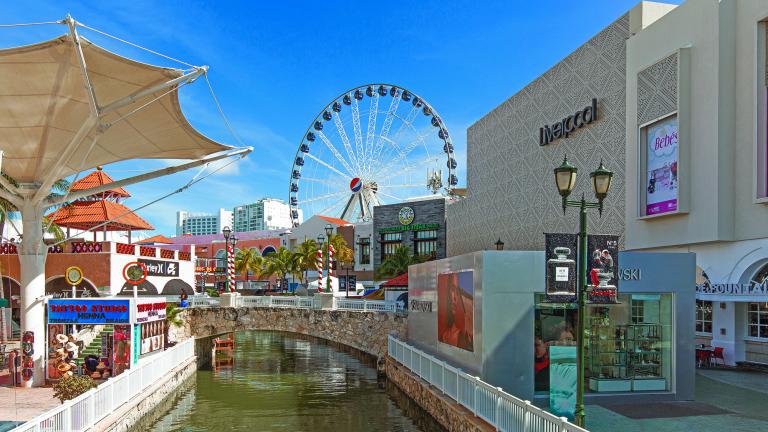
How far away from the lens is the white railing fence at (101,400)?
12678 mm

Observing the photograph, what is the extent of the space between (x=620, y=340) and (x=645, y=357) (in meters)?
0.79

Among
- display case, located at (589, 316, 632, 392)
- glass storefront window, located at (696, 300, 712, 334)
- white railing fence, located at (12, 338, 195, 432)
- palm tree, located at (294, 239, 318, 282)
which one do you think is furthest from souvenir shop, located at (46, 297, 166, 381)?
palm tree, located at (294, 239, 318, 282)

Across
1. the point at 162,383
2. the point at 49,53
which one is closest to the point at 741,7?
the point at 49,53

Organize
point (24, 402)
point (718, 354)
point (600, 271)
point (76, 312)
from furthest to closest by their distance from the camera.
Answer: point (718, 354)
point (76, 312)
point (24, 402)
point (600, 271)

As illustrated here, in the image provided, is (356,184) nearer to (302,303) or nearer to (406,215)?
(406,215)

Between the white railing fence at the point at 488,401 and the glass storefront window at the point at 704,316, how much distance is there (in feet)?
42.9

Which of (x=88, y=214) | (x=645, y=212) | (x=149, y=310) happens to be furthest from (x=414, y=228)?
(x=149, y=310)

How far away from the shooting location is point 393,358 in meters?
27.5

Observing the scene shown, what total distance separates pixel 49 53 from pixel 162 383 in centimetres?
1186

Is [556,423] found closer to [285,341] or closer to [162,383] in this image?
[162,383]

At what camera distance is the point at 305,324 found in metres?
32.9

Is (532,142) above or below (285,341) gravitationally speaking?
above

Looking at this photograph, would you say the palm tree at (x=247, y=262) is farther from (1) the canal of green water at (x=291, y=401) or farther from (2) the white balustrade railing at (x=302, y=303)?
(2) the white balustrade railing at (x=302, y=303)

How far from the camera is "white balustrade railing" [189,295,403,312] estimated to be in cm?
3120
